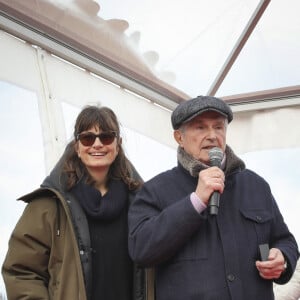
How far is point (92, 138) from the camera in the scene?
77.4 inches

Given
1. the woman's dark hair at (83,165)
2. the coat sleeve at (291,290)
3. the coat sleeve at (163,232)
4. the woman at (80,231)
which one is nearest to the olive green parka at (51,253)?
the woman at (80,231)

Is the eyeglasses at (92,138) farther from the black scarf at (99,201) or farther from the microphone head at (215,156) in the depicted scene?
the microphone head at (215,156)

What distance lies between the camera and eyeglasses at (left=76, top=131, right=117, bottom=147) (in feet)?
6.44

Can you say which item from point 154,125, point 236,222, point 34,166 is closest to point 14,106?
point 34,166

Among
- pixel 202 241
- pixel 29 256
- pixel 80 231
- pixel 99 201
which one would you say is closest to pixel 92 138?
pixel 99 201

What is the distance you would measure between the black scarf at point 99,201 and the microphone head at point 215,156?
0.49m

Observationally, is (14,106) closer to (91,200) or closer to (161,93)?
(161,93)

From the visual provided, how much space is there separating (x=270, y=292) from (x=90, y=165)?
2.80 feet

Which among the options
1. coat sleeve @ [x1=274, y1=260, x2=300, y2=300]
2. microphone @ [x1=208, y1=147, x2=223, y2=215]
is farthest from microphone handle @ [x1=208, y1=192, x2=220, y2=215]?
coat sleeve @ [x1=274, y1=260, x2=300, y2=300]

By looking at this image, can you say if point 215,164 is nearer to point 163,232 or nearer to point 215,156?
point 215,156

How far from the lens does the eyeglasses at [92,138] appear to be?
77.3 inches

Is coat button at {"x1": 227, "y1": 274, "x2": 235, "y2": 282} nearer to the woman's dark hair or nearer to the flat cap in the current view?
the flat cap

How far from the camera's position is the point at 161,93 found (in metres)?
4.21

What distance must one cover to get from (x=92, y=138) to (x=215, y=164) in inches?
23.2
